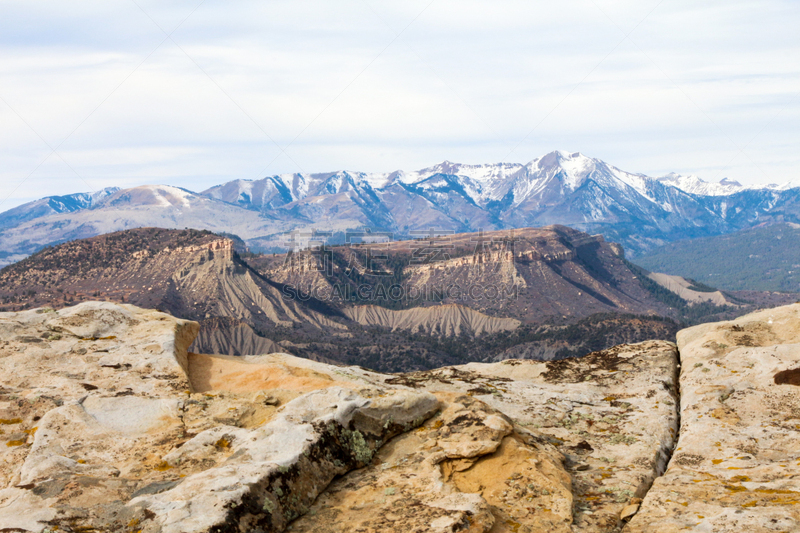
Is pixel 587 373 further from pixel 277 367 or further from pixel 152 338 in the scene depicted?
pixel 152 338

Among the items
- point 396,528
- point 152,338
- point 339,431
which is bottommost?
point 396,528

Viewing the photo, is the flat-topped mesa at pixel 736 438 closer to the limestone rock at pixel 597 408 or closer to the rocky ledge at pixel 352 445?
the rocky ledge at pixel 352 445

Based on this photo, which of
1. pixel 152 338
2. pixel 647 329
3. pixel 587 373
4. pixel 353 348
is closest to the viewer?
pixel 152 338

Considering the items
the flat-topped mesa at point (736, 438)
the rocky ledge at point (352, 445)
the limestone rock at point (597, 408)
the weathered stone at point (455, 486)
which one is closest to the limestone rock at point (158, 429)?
the rocky ledge at point (352, 445)

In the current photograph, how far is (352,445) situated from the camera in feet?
36.9

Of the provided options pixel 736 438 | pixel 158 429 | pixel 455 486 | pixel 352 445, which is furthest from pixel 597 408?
pixel 158 429

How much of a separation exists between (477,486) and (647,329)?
6292 inches

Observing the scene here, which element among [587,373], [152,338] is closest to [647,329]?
[587,373]

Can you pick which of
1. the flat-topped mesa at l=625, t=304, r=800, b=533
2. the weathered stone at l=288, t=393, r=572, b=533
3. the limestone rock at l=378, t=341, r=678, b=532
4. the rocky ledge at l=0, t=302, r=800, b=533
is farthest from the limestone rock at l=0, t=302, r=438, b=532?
the flat-topped mesa at l=625, t=304, r=800, b=533

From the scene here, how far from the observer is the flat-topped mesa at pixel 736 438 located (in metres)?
8.81

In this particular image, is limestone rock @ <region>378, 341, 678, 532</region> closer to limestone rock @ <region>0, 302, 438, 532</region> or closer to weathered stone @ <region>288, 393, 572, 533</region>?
weathered stone @ <region>288, 393, 572, 533</region>

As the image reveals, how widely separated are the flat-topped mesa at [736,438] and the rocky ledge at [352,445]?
49mm

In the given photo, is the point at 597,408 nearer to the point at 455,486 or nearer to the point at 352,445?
the point at 455,486

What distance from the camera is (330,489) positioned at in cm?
1030
